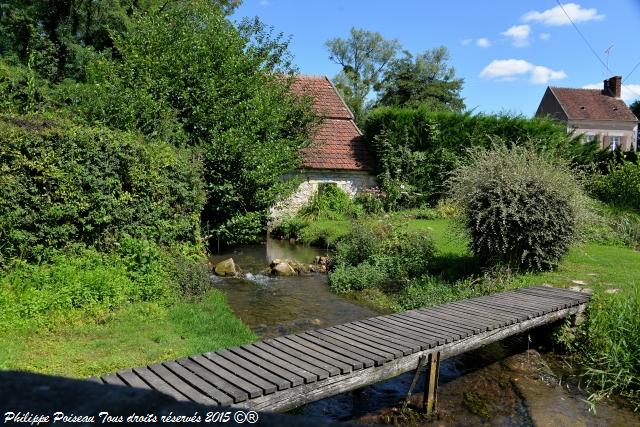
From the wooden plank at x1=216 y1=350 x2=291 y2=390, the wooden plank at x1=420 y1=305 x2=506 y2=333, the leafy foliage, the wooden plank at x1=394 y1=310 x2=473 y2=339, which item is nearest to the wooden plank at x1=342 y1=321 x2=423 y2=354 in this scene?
the wooden plank at x1=394 y1=310 x2=473 y2=339

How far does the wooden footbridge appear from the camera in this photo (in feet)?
14.7

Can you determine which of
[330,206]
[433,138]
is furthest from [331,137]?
[433,138]

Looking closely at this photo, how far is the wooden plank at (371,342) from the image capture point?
554 cm

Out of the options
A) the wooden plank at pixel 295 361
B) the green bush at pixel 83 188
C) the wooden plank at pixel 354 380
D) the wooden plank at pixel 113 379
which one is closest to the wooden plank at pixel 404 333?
the wooden plank at pixel 354 380

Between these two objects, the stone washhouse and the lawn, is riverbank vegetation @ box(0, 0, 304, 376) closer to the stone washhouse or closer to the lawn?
the lawn

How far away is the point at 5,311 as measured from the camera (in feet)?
22.7

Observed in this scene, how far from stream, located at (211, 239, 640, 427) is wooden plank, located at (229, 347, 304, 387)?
3.72ft

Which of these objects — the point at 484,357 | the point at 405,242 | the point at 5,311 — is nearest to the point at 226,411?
the point at 5,311

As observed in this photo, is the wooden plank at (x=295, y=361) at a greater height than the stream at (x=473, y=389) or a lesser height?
greater

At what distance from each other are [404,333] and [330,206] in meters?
15.3

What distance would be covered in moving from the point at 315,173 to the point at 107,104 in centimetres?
1102

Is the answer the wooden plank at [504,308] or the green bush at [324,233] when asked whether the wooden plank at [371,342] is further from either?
the green bush at [324,233]

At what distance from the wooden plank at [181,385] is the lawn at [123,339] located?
55.1 inches

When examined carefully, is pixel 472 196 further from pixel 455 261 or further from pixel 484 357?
pixel 484 357
